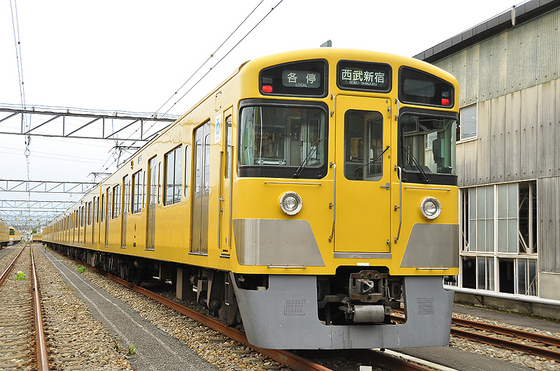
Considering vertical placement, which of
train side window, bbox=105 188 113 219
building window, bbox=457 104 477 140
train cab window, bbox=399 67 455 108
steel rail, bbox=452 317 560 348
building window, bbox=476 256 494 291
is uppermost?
building window, bbox=457 104 477 140

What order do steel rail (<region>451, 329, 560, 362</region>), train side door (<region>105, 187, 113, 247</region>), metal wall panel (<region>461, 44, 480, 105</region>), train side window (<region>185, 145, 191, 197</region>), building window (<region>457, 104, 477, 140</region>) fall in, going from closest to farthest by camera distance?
steel rail (<region>451, 329, 560, 362</region>) < train side window (<region>185, 145, 191, 197</region>) < metal wall panel (<region>461, 44, 480, 105</region>) < building window (<region>457, 104, 477, 140</region>) < train side door (<region>105, 187, 113, 247</region>)

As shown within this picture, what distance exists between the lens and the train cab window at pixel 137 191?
12055mm

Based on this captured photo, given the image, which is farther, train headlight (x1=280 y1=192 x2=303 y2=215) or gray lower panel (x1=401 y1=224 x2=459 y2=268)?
A: gray lower panel (x1=401 y1=224 x2=459 y2=268)

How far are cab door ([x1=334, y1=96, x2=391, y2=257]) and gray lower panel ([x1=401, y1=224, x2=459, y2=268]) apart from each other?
0.92 ft

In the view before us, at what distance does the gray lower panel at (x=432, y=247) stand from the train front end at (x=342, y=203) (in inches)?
0.4

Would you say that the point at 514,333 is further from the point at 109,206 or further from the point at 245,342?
the point at 109,206

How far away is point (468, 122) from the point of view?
1386 centimetres

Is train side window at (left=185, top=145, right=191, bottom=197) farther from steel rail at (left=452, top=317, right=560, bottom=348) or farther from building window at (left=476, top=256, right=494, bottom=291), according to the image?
building window at (left=476, top=256, right=494, bottom=291)

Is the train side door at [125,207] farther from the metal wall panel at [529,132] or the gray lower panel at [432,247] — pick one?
the gray lower panel at [432,247]

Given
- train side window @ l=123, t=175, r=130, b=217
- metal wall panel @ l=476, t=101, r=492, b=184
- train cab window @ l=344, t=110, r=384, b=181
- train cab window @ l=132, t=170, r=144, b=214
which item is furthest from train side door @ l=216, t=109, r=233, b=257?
metal wall panel @ l=476, t=101, r=492, b=184

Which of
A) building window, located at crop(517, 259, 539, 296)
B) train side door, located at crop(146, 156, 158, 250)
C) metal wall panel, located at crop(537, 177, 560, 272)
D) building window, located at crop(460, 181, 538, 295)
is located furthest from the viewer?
building window, located at crop(460, 181, 538, 295)

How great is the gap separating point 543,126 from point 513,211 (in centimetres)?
192

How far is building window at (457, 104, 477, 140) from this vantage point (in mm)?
13656

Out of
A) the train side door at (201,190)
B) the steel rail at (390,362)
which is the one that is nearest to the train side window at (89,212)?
the train side door at (201,190)
